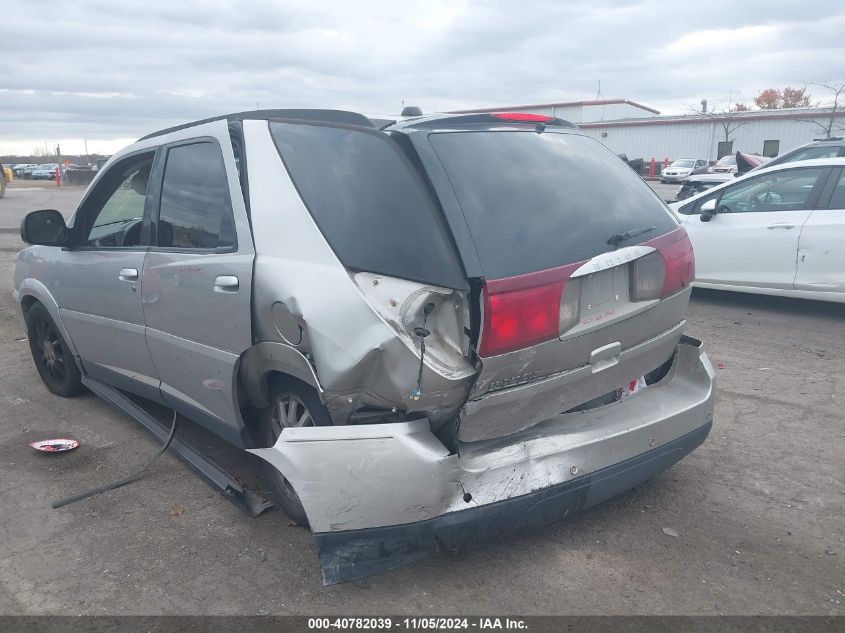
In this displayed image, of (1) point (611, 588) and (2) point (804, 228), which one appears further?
(2) point (804, 228)

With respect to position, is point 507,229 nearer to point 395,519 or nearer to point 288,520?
point 395,519

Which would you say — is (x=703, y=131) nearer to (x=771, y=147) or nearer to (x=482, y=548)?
(x=771, y=147)

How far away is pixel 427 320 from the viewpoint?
2682mm

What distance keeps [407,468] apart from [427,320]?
54cm

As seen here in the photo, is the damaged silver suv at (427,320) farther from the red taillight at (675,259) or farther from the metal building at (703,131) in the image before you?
the metal building at (703,131)

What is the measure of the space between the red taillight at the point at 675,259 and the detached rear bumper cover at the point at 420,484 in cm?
76

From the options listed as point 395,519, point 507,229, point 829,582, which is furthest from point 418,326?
point 829,582

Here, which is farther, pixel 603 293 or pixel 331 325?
pixel 603 293

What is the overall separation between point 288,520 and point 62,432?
2.11 m

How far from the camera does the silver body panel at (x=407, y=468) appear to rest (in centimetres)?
266

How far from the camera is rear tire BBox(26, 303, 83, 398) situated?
A: 5.18 meters

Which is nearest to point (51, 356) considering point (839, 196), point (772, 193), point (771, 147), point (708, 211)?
point (708, 211)

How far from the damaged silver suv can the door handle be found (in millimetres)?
11

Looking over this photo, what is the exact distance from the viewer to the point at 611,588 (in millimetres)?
2912
